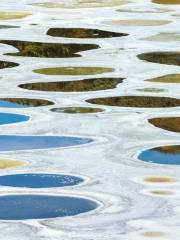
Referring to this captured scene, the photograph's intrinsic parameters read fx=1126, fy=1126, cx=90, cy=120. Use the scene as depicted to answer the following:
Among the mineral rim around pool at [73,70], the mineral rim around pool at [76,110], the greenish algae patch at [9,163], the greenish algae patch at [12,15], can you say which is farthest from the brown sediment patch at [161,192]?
the greenish algae patch at [12,15]

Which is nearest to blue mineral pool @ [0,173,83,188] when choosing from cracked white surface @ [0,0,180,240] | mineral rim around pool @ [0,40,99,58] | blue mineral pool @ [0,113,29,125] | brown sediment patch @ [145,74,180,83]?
cracked white surface @ [0,0,180,240]

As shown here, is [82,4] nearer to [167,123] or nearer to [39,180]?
[167,123]

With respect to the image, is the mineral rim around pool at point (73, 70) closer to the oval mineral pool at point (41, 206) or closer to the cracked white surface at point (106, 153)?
the cracked white surface at point (106, 153)

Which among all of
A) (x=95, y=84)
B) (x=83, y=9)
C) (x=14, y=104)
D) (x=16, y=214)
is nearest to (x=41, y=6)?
(x=83, y=9)

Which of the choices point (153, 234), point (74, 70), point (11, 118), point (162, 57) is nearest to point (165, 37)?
point (162, 57)

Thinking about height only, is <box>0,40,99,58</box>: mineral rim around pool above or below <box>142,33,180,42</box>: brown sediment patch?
above

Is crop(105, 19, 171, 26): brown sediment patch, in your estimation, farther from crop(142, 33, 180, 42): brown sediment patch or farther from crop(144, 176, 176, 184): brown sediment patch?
crop(144, 176, 176, 184): brown sediment patch
